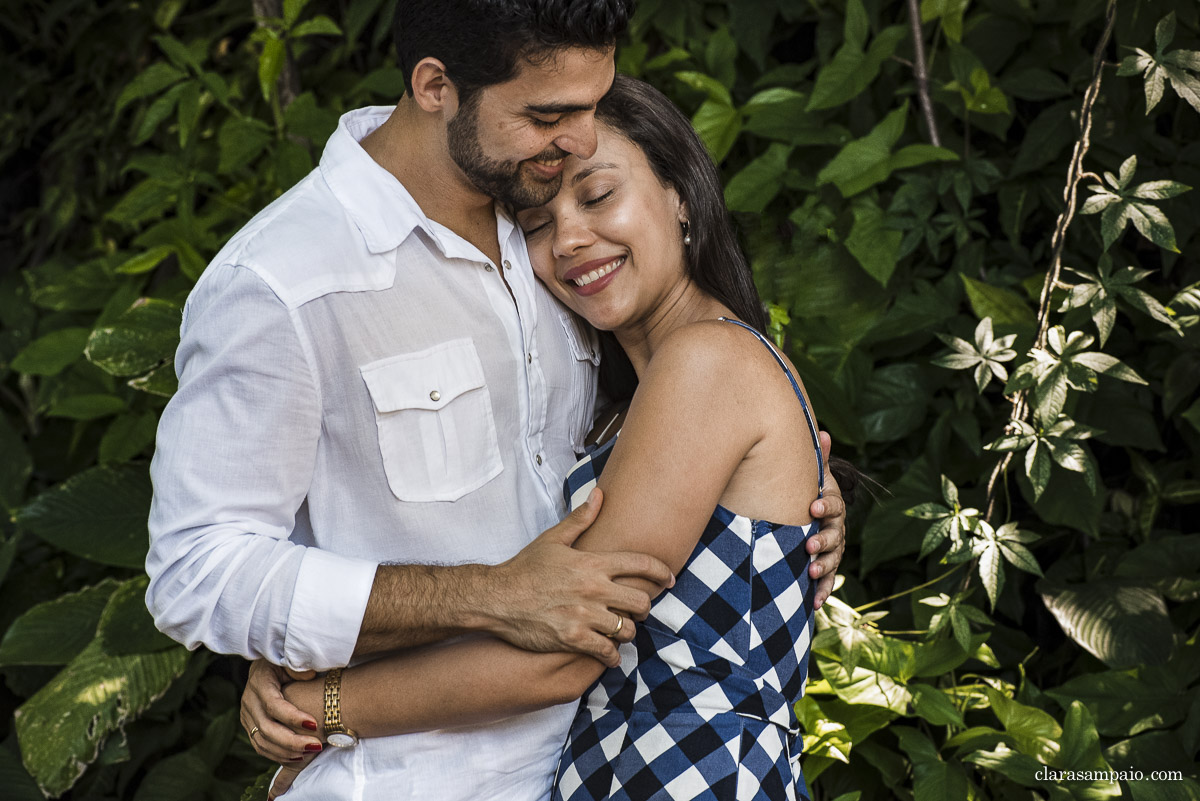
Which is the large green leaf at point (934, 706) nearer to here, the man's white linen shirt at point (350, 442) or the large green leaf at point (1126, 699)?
the large green leaf at point (1126, 699)

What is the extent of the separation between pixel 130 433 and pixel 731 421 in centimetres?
161

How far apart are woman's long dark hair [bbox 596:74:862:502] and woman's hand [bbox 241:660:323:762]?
31.8 inches

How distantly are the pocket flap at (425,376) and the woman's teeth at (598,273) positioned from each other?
22cm

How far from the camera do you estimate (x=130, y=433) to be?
225cm

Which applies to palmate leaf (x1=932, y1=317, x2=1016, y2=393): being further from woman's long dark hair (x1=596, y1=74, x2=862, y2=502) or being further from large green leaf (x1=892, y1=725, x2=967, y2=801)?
large green leaf (x1=892, y1=725, x2=967, y2=801)

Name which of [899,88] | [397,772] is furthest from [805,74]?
[397,772]

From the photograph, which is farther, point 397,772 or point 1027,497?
point 1027,497

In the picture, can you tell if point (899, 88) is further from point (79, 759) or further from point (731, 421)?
point (79, 759)

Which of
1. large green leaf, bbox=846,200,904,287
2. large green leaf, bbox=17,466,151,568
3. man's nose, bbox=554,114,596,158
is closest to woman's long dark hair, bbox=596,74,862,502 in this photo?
man's nose, bbox=554,114,596,158

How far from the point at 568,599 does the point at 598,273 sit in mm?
531

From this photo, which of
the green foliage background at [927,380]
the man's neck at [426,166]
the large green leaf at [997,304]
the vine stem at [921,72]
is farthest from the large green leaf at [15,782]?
the vine stem at [921,72]

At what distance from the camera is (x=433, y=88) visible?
1.30 meters

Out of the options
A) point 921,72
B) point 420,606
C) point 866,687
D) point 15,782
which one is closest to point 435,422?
point 420,606

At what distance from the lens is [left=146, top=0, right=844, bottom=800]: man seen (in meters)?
1.13
